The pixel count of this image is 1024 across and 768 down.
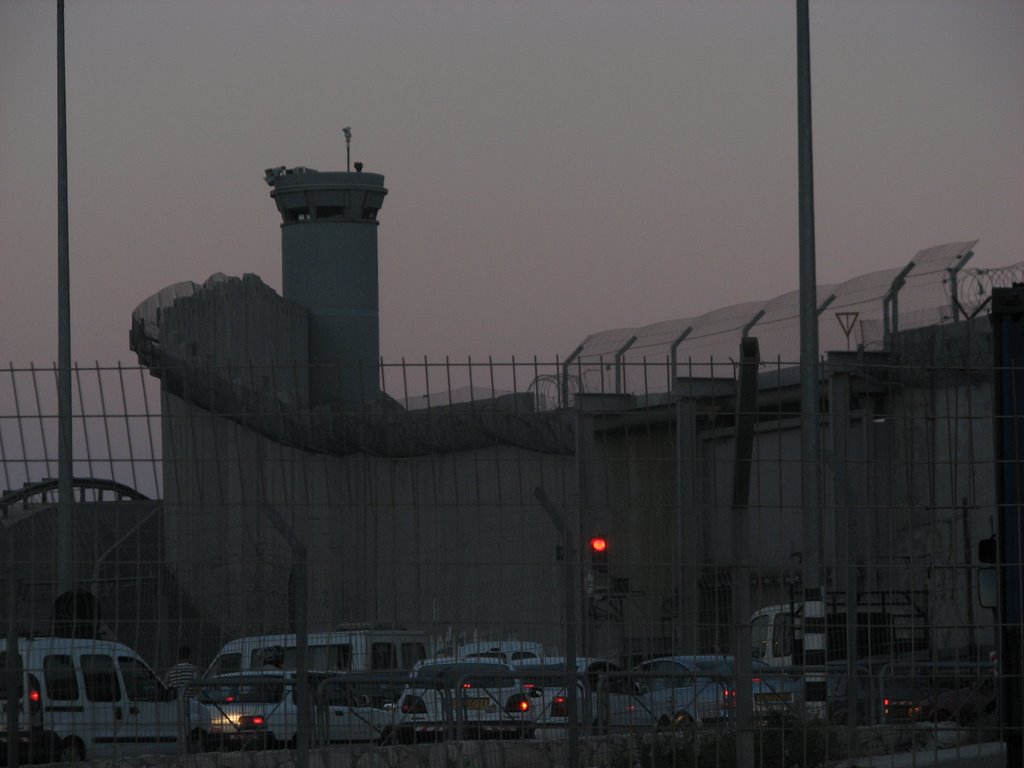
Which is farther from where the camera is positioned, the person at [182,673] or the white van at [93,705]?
the white van at [93,705]

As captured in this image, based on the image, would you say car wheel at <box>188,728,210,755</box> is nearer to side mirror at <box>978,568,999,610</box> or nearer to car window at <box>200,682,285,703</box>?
car window at <box>200,682,285,703</box>

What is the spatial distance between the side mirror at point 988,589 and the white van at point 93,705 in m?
4.16

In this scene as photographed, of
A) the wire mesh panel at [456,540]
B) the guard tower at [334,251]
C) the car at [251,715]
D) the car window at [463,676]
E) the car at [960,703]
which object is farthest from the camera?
the guard tower at [334,251]

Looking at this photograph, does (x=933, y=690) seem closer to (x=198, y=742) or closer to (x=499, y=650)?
(x=499, y=650)

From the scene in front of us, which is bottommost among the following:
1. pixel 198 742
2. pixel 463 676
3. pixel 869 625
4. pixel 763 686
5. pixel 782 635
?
pixel 198 742

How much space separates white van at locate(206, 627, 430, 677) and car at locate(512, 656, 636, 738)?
1.94ft

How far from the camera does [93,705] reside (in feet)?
27.3

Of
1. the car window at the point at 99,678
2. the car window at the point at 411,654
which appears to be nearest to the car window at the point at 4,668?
the car window at the point at 99,678

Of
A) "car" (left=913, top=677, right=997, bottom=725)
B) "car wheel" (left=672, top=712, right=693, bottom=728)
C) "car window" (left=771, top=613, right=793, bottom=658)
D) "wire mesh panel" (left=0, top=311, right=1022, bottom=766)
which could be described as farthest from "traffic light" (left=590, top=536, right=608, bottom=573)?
"car" (left=913, top=677, right=997, bottom=725)

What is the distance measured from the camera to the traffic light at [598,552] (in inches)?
293

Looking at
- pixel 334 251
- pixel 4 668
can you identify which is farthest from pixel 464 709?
pixel 334 251

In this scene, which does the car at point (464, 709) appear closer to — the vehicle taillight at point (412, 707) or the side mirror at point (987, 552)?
the vehicle taillight at point (412, 707)

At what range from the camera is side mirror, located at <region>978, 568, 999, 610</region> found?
798 cm

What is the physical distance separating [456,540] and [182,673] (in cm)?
169
